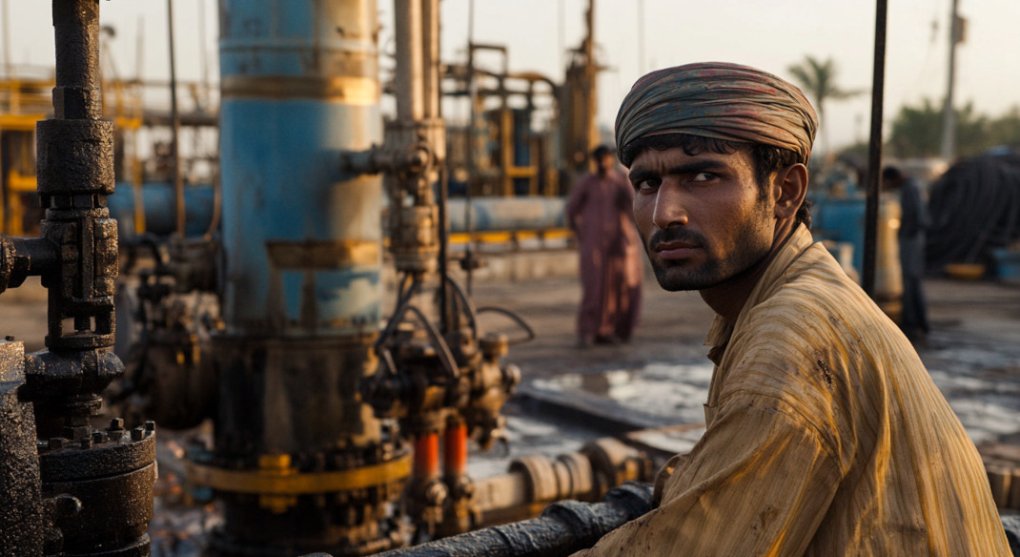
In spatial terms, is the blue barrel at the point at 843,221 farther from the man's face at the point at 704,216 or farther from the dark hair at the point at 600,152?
the man's face at the point at 704,216

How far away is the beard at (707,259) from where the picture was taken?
4.97 feet

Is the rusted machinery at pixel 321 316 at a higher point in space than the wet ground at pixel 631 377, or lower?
higher

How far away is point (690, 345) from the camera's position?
10406 millimetres

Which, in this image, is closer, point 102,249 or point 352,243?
point 102,249

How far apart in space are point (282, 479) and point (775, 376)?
3.32m

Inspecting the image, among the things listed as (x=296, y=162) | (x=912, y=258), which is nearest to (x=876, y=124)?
(x=296, y=162)

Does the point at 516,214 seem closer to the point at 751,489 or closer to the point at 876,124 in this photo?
the point at 876,124

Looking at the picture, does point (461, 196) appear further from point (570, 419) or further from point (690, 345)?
point (570, 419)

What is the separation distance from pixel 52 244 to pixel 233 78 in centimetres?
267

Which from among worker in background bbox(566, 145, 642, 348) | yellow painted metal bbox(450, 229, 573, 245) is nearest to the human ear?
worker in background bbox(566, 145, 642, 348)

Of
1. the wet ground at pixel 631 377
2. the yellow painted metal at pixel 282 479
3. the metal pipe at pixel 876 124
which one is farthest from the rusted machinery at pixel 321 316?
the metal pipe at pixel 876 124

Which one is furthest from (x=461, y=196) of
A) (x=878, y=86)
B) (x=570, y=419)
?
(x=878, y=86)

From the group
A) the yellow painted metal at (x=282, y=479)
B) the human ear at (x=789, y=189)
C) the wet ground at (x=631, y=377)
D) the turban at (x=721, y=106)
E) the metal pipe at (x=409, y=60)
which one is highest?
the metal pipe at (x=409, y=60)

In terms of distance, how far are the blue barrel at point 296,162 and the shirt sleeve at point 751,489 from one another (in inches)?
122
